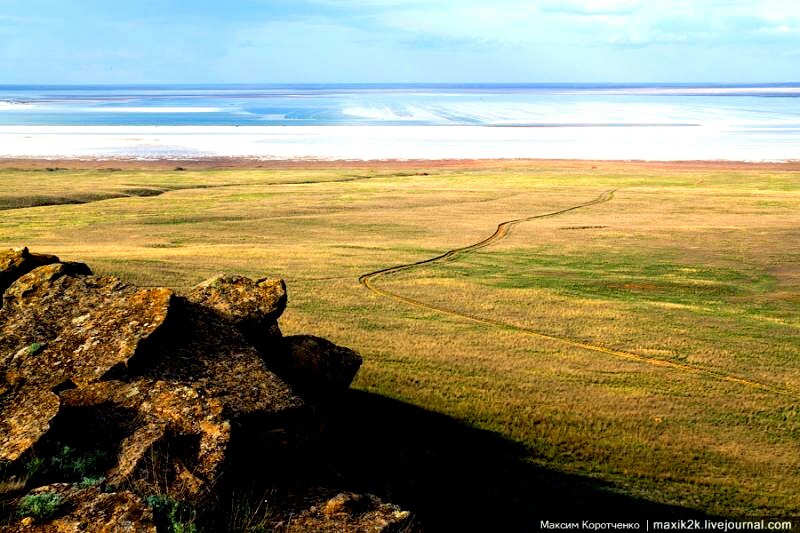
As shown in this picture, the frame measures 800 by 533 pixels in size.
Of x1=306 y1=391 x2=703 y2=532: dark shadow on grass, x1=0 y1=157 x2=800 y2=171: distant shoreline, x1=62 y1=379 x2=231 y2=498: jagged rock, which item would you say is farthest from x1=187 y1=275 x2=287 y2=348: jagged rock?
x1=0 y1=157 x2=800 y2=171: distant shoreline

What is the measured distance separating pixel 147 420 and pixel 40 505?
11.8 ft

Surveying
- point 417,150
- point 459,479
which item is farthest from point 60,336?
point 417,150

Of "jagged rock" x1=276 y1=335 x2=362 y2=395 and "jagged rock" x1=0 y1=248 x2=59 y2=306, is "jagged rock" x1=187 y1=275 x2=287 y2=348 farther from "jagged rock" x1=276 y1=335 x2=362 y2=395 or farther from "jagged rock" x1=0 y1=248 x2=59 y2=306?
"jagged rock" x1=0 y1=248 x2=59 y2=306

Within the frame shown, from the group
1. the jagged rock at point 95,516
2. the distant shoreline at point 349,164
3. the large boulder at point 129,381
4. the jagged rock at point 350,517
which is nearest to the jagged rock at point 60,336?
the large boulder at point 129,381

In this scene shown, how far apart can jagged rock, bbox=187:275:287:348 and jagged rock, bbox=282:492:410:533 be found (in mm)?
7241

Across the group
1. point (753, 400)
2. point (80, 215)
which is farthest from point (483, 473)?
point (80, 215)

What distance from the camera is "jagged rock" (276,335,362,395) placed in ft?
75.5

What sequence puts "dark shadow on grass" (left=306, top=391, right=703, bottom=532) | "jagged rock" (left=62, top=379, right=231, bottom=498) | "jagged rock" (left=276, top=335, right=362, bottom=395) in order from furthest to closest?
"jagged rock" (left=276, top=335, right=362, bottom=395), "dark shadow on grass" (left=306, top=391, right=703, bottom=532), "jagged rock" (left=62, top=379, right=231, bottom=498)

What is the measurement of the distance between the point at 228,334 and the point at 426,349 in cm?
1509

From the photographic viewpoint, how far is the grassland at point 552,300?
84.6 ft

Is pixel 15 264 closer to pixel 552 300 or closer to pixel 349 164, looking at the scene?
pixel 552 300

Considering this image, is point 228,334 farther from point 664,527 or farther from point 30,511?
point 664,527

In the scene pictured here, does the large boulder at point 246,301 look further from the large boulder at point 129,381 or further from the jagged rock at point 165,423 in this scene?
the jagged rock at point 165,423

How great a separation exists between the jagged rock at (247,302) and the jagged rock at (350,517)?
7241 millimetres
